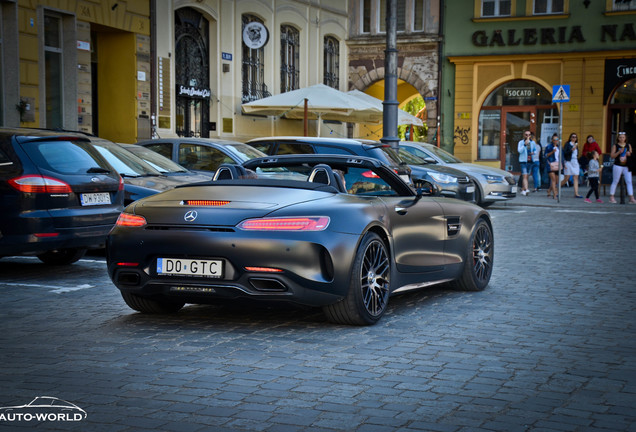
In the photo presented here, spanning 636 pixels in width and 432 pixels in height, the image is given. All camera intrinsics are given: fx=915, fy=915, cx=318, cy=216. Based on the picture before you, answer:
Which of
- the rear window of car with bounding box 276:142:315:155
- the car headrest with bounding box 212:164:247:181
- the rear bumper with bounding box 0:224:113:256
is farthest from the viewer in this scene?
the rear window of car with bounding box 276:142:315:155

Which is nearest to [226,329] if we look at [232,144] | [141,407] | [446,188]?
[141,407]

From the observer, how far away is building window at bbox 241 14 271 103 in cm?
2859

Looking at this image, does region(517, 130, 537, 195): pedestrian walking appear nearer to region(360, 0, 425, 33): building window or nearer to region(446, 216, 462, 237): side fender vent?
region(360, 0, 425, 33): building window

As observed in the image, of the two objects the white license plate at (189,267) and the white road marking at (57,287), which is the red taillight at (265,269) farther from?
the white road marking at (57,287)

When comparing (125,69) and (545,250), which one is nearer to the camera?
(545,250)

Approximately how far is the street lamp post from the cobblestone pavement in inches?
390

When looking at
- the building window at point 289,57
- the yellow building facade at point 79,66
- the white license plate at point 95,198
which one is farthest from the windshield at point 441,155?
the white license plate at point 95,198

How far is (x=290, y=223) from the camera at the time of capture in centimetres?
632

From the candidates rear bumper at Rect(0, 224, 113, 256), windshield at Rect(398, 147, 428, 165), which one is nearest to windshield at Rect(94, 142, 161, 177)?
rear bumper at Rect(0, 224, 113, 256)

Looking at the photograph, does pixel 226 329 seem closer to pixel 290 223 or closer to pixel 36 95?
pixel 290 223

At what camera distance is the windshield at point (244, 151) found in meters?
15.0

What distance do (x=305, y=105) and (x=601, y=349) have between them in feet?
59.3

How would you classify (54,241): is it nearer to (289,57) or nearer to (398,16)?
(289,57)

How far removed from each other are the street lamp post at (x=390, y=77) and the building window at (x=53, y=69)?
7447 millimetres
